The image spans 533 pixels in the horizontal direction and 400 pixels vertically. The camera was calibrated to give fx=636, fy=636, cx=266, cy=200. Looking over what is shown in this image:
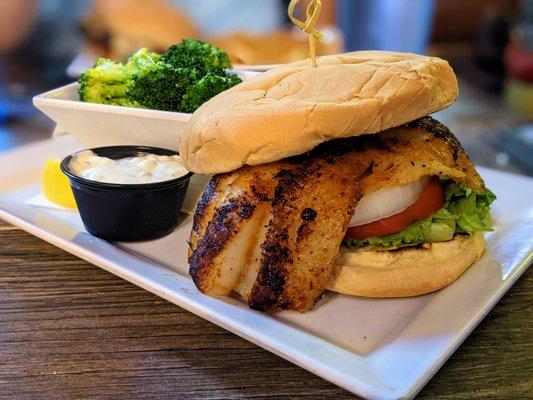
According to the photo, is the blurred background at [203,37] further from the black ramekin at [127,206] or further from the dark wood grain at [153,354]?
the dark wood grain at [153,354]

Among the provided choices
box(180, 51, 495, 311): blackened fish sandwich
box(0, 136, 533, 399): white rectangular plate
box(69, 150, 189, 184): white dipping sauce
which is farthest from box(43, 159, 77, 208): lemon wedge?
box(180, 51, 495, 311): blackened fish sandwich

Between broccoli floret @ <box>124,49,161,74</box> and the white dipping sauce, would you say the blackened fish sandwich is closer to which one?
the white dipping sauce

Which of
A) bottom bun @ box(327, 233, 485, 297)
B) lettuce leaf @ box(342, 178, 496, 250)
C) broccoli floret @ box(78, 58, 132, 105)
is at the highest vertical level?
broccoli floret @ box(78, 58, 132, 105)

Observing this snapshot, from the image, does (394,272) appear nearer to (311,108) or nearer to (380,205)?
(380,205)

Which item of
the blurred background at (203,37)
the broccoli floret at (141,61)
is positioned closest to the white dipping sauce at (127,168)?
the broccoli floret at (141,61)

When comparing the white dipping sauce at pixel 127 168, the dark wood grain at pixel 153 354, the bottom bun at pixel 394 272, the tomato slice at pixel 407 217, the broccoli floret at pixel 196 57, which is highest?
the broccoli floret at pixel 196 57

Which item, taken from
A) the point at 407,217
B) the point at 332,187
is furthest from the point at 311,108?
the point at 407,217

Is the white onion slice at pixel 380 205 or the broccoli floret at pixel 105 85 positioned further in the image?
the broccoli floret at pixel 105 85
